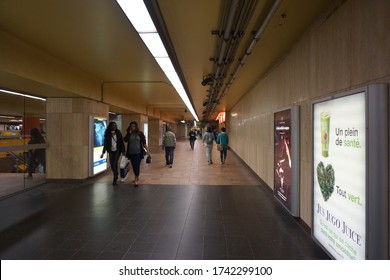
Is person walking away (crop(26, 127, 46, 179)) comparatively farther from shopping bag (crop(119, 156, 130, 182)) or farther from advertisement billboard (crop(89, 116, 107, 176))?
shopping bag (crop(119, 156, 130, 182))

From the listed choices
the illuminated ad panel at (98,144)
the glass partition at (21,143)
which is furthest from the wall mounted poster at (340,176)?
the illuminated ad panel at (98,144)

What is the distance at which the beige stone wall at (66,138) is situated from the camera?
22.2 ft

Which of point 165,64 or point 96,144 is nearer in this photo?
point 165,64

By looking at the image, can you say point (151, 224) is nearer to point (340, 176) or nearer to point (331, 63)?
point (340, 176)

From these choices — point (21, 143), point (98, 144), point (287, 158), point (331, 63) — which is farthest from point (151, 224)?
point (98, 144)

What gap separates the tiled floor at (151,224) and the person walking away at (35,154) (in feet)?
1.95

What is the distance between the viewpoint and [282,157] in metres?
4.53

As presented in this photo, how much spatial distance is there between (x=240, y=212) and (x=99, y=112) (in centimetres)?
546

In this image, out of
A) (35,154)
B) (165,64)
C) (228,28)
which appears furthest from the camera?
(35,154)

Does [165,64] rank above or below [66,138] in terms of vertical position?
above

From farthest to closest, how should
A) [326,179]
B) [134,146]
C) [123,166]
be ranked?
[123,166] → [134,146] → [326,179]

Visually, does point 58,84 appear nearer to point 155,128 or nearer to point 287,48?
point 287,48

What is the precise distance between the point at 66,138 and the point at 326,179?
628 cm

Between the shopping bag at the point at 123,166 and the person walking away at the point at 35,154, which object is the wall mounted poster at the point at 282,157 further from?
the person walking away at the point at 35,154
